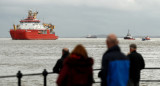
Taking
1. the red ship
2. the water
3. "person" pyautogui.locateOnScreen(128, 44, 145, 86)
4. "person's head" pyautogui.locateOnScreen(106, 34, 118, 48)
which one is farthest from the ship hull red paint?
"person's head" pyautogui.locateOnScreen(106, 34, 118, 48)

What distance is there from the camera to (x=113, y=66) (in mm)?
4652

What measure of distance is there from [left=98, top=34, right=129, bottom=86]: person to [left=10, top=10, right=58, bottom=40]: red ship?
118m

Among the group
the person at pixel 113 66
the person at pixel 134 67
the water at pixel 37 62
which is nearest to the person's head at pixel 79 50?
the person at pixel 113 66

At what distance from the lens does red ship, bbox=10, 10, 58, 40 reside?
12238 centimetres

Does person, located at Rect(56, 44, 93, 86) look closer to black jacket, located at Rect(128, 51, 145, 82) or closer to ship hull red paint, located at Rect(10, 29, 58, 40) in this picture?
black jacket, located at Rect(128, 51, 145, 82)

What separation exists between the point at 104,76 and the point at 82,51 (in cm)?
52

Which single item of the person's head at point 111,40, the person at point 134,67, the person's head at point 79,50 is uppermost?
the person's head at point 111,40

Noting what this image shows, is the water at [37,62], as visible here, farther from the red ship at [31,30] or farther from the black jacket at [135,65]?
the red ship at [31,30]

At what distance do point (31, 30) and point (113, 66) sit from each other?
119m

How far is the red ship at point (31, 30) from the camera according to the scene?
122 meters

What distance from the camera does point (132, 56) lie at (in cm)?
657

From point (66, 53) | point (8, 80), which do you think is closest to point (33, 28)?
point (8, 80)

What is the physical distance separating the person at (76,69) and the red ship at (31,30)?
118 m

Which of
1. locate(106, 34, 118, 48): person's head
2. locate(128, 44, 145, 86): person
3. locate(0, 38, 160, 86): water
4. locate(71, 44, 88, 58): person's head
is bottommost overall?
locate(0, 38, 160, 86): water
